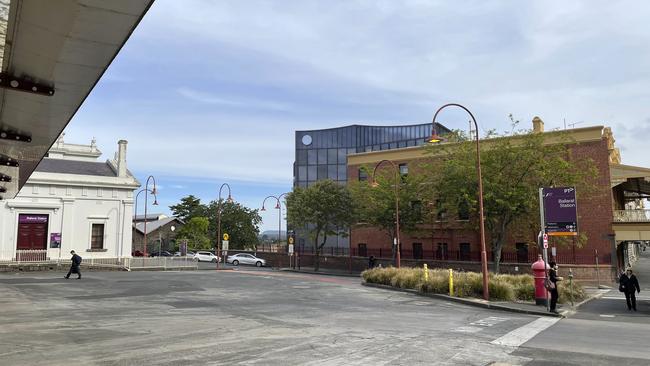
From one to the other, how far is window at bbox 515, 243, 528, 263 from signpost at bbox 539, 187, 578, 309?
1956 centimetres

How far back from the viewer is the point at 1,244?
36.4 m

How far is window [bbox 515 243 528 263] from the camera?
126ft

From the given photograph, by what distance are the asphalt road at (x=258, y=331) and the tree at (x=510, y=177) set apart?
621 inches

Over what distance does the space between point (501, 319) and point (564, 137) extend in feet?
83.3

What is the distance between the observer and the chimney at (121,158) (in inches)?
1719

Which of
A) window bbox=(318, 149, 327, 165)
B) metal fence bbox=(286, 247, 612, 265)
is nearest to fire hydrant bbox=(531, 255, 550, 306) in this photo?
metal fence bbox=(286, 247, 612, 265)

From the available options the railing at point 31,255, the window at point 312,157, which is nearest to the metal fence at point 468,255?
the window at point 312,157

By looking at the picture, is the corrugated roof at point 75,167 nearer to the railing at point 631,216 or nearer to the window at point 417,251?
the window at point 417,251

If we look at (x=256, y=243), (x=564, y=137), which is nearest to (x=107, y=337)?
(x=564, y=137)

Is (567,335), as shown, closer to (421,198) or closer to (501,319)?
(501,319)

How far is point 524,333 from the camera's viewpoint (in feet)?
40.1

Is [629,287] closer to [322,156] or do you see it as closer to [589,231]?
[589,231]

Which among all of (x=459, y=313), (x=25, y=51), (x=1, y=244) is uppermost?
(x=25, y=51)

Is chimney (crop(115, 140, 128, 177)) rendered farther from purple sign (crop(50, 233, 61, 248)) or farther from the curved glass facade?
the curved glass facade
